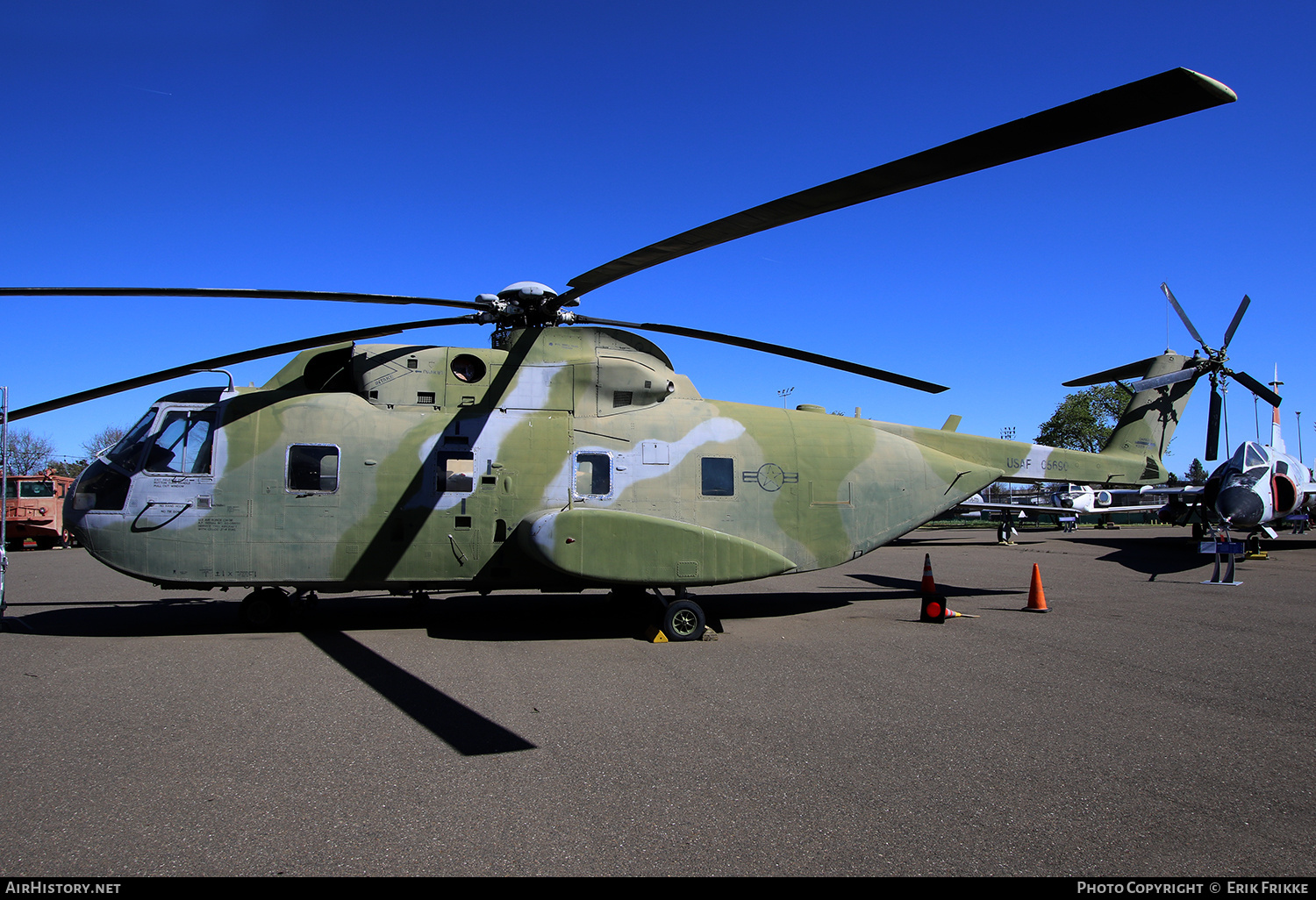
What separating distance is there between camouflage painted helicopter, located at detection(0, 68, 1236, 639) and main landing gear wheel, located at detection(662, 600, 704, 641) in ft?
0.10

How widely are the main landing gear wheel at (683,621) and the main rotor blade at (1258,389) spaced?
17.1m

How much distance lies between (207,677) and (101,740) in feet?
5.50

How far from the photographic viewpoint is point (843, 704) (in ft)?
18.1

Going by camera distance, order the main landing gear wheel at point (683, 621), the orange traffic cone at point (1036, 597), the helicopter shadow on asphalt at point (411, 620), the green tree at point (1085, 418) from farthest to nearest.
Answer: the green tree at point (1085, 418)
the orange traffic cone at point (1036, 597)
the main landing gear wheel at point (683, 621)
the helicopter shadow on asphalt at point (411, 620)

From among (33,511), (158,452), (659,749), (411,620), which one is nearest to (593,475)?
(411,620)

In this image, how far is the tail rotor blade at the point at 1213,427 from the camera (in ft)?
59.5

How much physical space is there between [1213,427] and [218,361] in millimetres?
22512

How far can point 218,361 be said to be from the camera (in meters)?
8.23

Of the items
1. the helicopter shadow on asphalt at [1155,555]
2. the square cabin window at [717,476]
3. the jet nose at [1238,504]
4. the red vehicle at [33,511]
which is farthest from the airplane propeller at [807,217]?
the red vehicle at [33,511]

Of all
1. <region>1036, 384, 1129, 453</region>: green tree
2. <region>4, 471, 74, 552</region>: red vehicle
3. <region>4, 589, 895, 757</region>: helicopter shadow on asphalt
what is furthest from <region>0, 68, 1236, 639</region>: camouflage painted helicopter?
<region>1036, 384, 1129, 453</region>: green tree

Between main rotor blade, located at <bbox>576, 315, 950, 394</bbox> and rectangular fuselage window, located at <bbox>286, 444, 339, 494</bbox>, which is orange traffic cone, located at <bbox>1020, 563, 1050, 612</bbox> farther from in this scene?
rectangular fuselage window, located at <bbox>286, 444, 339, 494</bbox>

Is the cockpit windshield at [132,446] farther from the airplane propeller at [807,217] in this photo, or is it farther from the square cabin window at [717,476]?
the square cabin window at [717,476]
